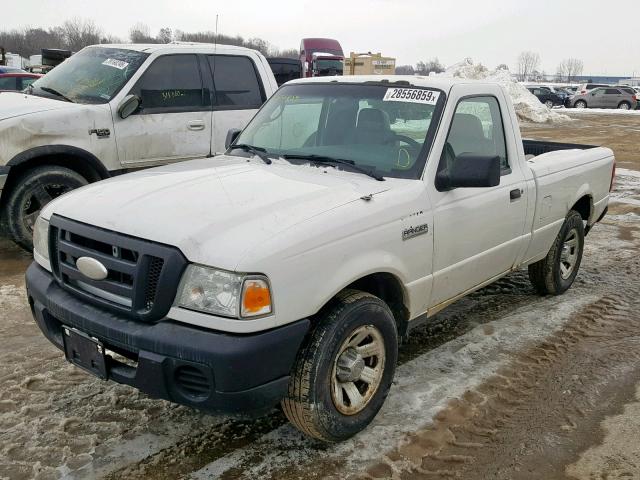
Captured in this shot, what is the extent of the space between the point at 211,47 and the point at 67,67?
1.60 meters

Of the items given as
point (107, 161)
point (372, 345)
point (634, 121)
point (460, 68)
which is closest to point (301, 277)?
point (372, 345)

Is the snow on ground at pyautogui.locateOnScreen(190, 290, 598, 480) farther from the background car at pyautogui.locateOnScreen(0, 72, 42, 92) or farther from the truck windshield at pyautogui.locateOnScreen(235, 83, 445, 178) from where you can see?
the background car at pyautogui.locateOnScreen(0, 72, 42, 92)

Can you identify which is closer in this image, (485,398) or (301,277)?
(301,277)

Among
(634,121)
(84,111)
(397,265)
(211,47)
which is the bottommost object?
(634,121)

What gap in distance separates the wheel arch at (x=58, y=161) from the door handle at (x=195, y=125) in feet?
3.36

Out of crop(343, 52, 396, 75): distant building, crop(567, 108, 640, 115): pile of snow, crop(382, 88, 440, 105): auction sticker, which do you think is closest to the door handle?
→ crop(382, 88, 440, 105): auction sticker

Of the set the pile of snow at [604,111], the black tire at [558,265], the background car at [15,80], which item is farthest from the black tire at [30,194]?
the pile of snow at [604,111]

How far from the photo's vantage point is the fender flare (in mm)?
5688

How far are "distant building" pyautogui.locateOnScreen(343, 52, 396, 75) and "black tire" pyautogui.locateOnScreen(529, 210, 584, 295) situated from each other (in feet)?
65.1

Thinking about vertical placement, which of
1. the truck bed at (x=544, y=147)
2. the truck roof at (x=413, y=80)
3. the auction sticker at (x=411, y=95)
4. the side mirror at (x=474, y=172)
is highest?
the truck roof at (x=413, y=80)

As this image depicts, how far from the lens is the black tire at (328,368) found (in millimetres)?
2836

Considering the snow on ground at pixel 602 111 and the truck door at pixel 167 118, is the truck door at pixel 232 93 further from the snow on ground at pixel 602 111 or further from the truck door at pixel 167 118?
the snow on ground at pixel 602 111

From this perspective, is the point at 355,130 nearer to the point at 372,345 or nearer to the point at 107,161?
the point at 372,345

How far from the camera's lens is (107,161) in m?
6.23
